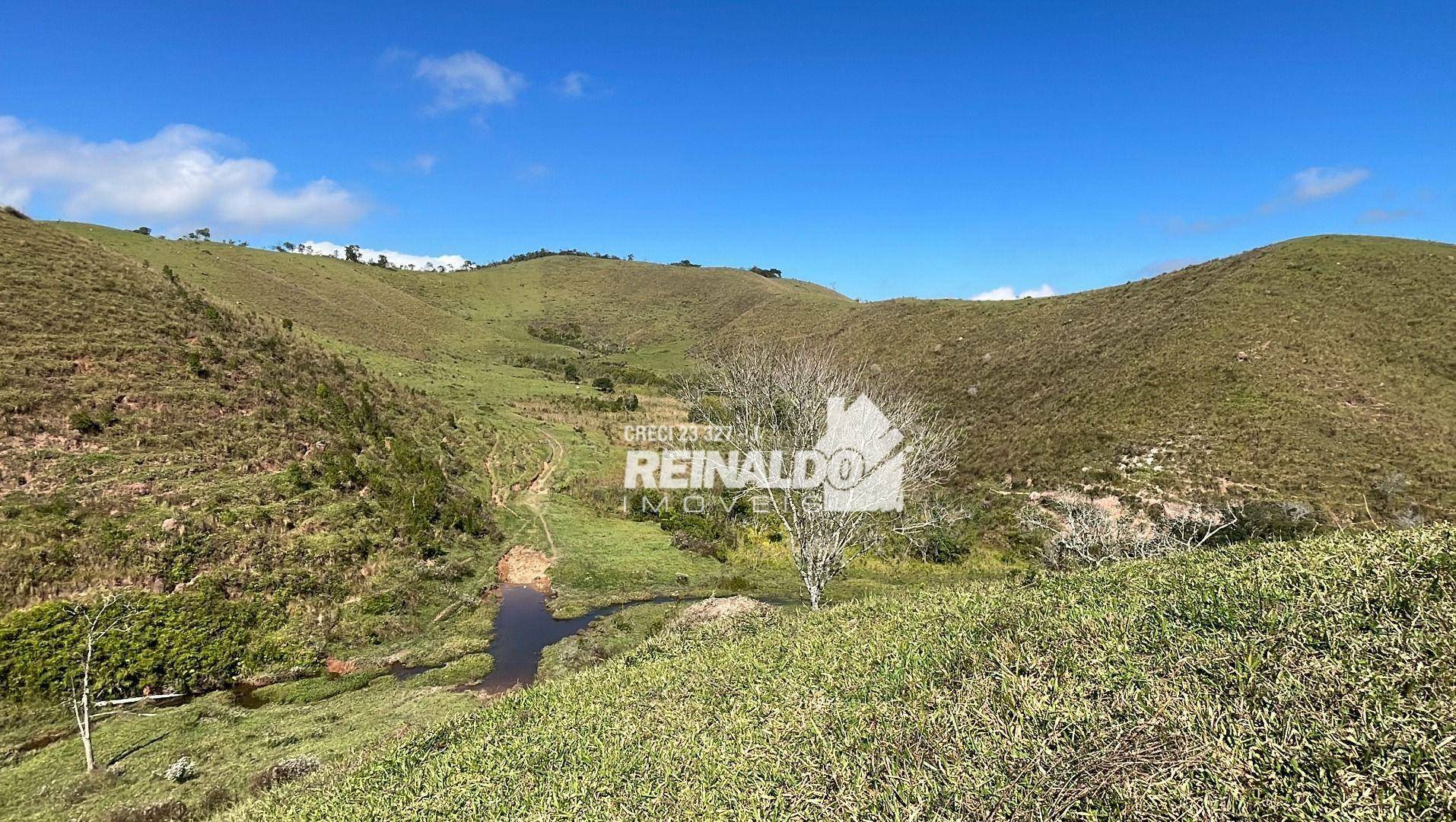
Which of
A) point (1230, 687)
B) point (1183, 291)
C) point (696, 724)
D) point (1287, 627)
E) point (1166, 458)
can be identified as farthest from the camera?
point (1183, 291)

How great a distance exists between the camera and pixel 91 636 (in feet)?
42.0

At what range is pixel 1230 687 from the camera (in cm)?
421

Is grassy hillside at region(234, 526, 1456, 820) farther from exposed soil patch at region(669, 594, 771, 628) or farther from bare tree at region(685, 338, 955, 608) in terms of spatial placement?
bare tree at region(685, 338, 955, 608)

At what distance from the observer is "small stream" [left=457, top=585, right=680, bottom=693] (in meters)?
16.8

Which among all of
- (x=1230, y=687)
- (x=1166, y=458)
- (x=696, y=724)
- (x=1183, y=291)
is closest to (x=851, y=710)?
(x=696, y=724)

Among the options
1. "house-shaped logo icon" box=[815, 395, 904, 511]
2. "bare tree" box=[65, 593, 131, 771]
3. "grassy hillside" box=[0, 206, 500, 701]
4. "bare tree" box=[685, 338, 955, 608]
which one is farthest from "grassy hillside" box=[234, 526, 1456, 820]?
"grassy hillside" box=[0, 206, 500, 701]

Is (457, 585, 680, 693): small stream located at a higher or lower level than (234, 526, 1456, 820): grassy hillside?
lower

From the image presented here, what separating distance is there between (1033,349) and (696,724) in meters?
52.3

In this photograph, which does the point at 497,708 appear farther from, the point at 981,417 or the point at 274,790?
the point at 981,417

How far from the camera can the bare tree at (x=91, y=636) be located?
41.8ft

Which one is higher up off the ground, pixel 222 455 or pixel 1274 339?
pixel 1274 339

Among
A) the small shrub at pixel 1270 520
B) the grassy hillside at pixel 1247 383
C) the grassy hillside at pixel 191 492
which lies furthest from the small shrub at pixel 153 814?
the grassy hillside at pixel 1247 383

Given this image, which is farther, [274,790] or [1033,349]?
[1033,349]

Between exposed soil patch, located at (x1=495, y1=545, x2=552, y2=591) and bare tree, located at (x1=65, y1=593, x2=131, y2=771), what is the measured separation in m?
11.6
